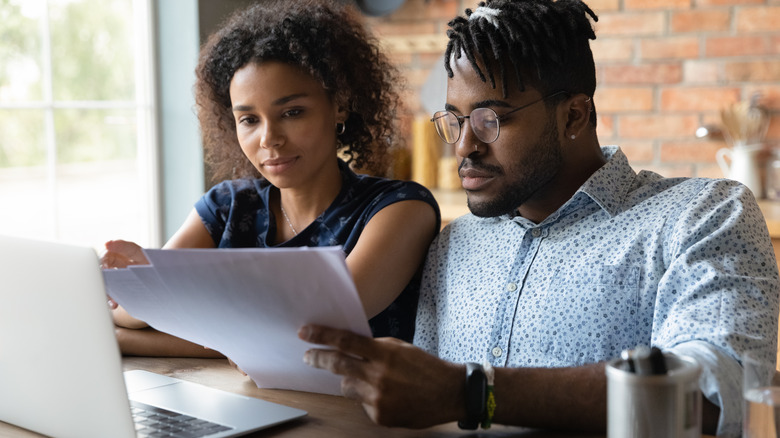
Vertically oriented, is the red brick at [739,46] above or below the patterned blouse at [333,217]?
above

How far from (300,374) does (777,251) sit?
5.45ft

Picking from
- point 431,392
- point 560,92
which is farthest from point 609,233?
point 431,392

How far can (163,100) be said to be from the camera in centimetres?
267

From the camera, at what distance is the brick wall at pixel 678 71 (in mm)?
2730

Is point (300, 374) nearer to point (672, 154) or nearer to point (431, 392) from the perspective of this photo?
point (431, 392)

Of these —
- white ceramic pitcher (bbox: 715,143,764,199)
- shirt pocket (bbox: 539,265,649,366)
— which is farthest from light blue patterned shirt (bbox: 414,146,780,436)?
white ceramic pitcher (bbox: 715,143,764,199)

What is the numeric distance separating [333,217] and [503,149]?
391 mm

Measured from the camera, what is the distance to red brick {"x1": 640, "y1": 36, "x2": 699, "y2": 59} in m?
2.82

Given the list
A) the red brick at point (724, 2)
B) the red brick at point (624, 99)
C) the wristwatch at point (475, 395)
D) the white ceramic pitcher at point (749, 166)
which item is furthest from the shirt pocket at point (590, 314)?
the red brick at point (724, 2)

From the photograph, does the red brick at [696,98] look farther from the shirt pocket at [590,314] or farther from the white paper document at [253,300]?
the white paper document at [253,300]

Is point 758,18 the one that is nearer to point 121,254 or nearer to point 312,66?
point 312,66

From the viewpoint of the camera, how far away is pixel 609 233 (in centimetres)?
130

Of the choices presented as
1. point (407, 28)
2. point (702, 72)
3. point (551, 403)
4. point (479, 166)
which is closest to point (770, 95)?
point (702, 72)

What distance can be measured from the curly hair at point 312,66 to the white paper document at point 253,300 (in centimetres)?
64
